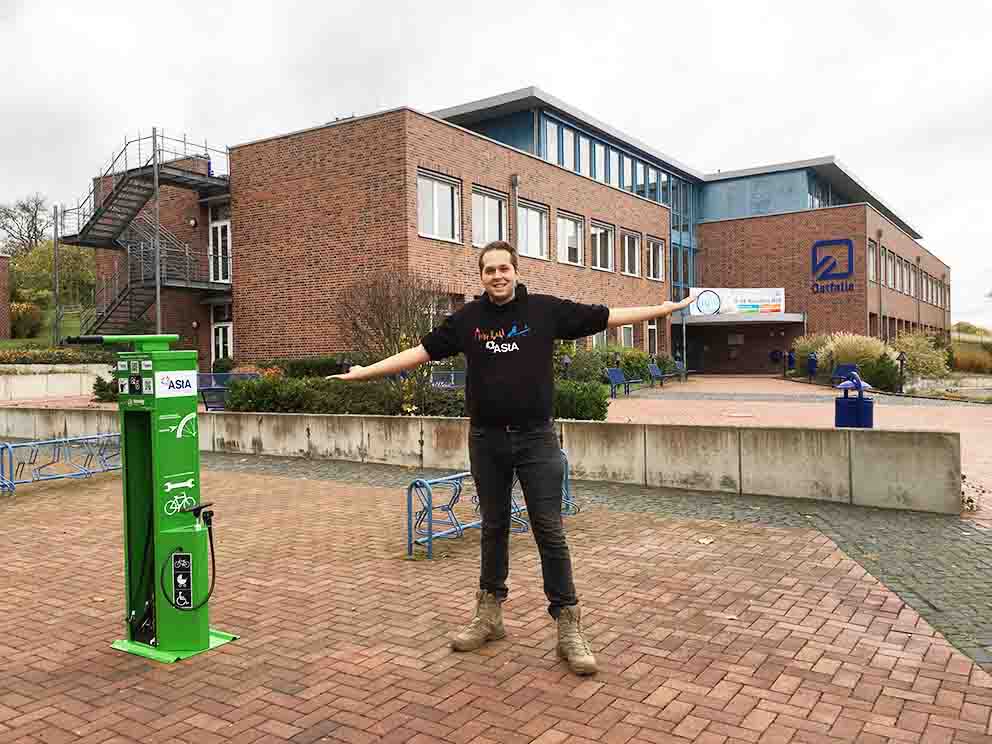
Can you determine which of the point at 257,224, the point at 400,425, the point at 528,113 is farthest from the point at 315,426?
the point at 528,113

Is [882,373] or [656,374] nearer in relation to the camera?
[882,373]

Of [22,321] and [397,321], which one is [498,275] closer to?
[397,321]

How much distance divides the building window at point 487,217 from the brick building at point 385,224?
0.16 feet

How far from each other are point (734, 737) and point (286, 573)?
3586mm

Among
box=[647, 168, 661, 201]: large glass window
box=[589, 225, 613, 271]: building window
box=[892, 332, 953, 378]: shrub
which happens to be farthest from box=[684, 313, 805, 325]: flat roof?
box=[589, 225, 613, 271]: building window

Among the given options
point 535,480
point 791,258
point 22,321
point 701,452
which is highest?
point 791,258

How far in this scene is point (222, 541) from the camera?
275 inches

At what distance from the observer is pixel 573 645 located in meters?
4.04

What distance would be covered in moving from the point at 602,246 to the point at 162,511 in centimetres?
2880

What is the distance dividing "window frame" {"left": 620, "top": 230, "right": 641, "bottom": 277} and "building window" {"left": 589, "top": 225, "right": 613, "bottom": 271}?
946mm

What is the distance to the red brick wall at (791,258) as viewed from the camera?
140 feet

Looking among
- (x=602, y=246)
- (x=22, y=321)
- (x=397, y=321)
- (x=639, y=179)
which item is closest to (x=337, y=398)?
(x=397, y=321)

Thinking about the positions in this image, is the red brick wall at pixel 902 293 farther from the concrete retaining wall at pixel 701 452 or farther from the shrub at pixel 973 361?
the concrete retaining wall at pixel 701 452

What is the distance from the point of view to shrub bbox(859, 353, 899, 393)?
25.4 meters
